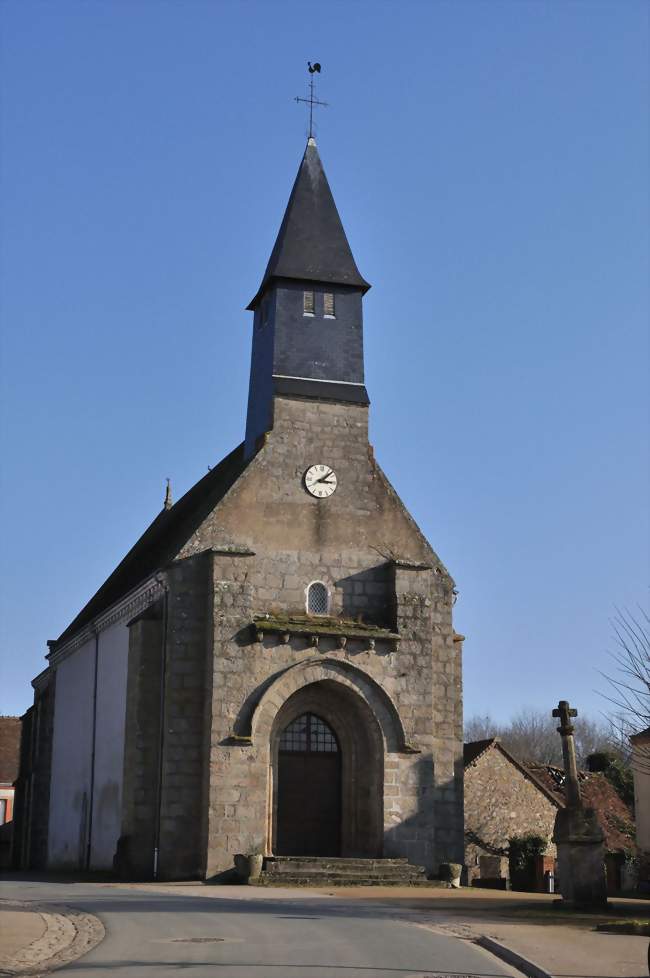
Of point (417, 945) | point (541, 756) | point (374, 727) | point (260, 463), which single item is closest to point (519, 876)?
point (374, 727)

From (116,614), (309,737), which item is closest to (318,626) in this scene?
(309,737)

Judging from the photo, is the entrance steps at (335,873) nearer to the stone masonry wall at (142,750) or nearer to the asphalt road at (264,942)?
the stone masonry wall at (142,750)

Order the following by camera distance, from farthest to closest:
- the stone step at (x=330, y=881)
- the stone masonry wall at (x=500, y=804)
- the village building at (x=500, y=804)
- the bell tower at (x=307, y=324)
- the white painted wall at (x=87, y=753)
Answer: the stone masonry wall at (x=500, y=804), the village building at (x=500, y=804), the white painted wall at (x=87, y=753), the bell tower at (x=307, y=324), the stone step at (x=330, y=881)

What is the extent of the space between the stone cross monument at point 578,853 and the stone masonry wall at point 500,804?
21137 mm

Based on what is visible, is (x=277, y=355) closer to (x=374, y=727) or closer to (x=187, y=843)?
(x=374, y=727)

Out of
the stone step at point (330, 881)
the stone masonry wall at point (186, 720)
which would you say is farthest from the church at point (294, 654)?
the stone step at point (330, 881)

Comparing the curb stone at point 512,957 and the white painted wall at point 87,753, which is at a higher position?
the white painted wall at point 87,753

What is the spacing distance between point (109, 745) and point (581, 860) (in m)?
15.5

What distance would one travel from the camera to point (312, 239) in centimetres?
3173

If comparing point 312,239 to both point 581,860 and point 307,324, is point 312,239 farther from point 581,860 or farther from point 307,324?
point 581,860

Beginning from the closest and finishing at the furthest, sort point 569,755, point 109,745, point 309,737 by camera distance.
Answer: point 569,755, point 309,737, point 109,745

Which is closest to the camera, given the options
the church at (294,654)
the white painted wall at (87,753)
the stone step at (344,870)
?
the stone step at (344,870)

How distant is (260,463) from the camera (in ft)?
94.8

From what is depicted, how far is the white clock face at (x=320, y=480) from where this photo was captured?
29.1 metres
